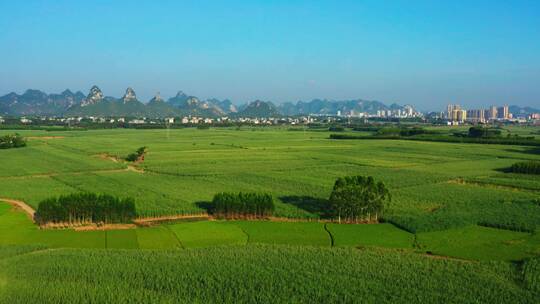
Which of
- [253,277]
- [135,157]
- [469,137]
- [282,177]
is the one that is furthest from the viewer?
[469,137]

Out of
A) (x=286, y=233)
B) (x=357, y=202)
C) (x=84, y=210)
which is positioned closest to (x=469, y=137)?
(x=357, y=202)

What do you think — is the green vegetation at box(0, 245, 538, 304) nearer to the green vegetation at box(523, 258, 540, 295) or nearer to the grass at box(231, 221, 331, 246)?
the green vegetation at box(523, 258, 540, 295)

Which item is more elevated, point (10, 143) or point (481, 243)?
point (10, 143)

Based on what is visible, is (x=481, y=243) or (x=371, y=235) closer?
(x=481, y=243)

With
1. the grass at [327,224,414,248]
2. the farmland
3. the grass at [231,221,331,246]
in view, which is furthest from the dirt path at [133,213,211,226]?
the grass at [327,224,414,248]

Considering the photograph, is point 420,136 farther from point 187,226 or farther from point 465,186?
point 187,226

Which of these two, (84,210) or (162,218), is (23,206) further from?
(162,218)

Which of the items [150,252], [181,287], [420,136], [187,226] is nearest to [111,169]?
[187,226]
